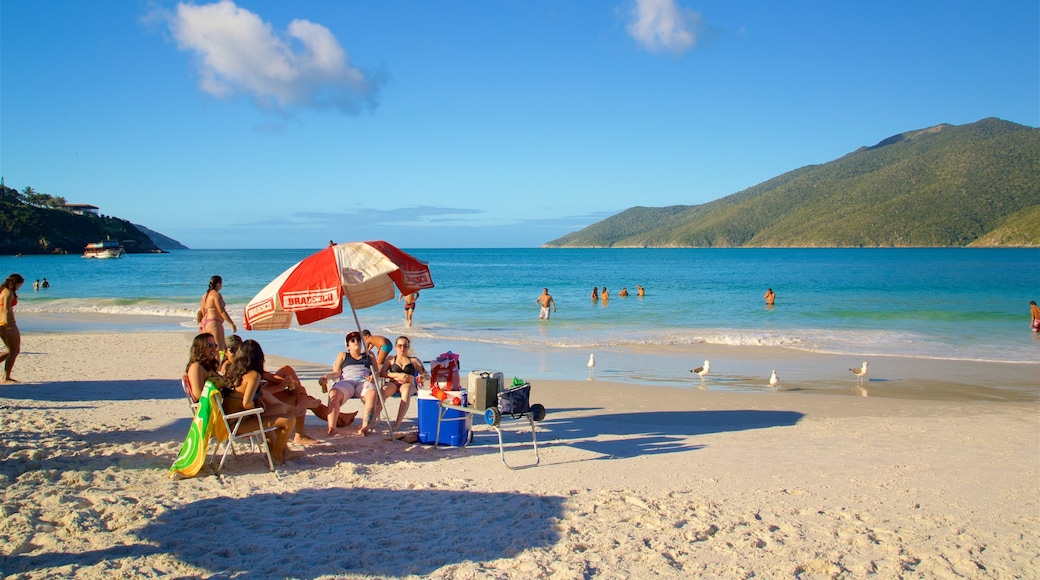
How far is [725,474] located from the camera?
6.16 meters

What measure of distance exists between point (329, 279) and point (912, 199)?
126m

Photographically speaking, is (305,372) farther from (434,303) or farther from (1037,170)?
(1037,170)

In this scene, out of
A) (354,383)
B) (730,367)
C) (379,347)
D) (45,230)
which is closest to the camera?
(354,383)

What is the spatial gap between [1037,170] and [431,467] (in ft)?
420

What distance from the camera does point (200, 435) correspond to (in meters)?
5.74

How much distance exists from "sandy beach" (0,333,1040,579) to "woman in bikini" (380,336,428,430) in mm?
451

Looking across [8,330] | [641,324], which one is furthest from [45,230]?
[8,330]

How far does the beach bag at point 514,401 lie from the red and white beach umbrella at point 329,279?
1.28 metres

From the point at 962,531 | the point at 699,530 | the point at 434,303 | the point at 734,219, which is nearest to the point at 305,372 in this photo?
the point at 699,530

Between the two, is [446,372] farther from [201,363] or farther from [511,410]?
[201,363]

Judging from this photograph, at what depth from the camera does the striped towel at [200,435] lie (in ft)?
18.8

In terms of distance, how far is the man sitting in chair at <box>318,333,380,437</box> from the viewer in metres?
7.32

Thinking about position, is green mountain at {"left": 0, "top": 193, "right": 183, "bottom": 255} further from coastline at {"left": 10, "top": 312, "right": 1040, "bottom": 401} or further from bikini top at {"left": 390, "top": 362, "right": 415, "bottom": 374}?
bikini top at {"left": 390, "top": 362, "right": 415, "bottom": 374}

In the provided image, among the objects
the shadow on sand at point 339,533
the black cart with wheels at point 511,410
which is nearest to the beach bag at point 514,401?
the black cart with wheels at point 511,410
